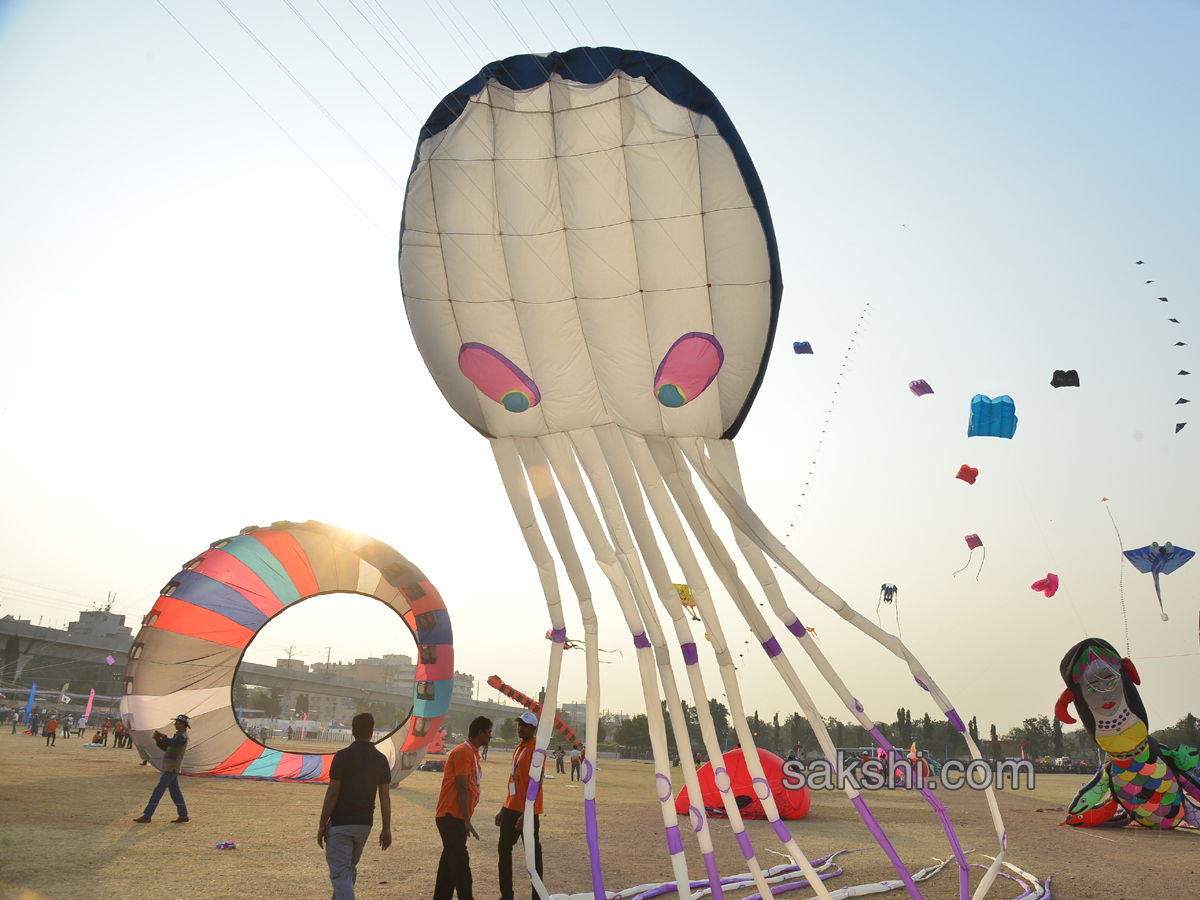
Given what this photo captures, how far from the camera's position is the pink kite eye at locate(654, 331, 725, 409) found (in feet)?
19.7

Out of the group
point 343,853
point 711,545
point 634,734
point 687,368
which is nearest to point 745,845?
point 711,545

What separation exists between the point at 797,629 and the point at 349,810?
11.2 ft

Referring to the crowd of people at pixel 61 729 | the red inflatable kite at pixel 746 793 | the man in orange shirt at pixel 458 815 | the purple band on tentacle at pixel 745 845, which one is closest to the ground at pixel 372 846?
the red inflatable kite at pixel 746 793

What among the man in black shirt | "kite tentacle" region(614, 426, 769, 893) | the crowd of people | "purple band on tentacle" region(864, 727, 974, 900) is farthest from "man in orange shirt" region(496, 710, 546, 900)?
the crowd of people

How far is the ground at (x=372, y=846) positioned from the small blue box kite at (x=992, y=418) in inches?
213

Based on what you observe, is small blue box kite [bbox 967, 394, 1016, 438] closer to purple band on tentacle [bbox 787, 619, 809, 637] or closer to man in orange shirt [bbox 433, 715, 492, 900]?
purple band on tentacle [bbox 787, 619, 809, 637]

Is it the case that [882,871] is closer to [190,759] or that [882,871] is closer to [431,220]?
[431,220]

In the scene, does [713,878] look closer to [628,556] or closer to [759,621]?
[759,621]

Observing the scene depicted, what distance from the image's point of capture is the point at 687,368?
607 centimetres

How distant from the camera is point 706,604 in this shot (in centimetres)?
610

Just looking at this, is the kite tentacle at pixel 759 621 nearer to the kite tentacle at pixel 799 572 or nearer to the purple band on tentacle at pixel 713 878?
the kite tentacle at pixel 799 572

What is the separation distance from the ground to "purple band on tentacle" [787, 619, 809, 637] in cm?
246

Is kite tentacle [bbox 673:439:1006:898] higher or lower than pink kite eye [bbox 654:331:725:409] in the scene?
lower

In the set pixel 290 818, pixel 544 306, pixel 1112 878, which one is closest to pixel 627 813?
pixel 290 818
